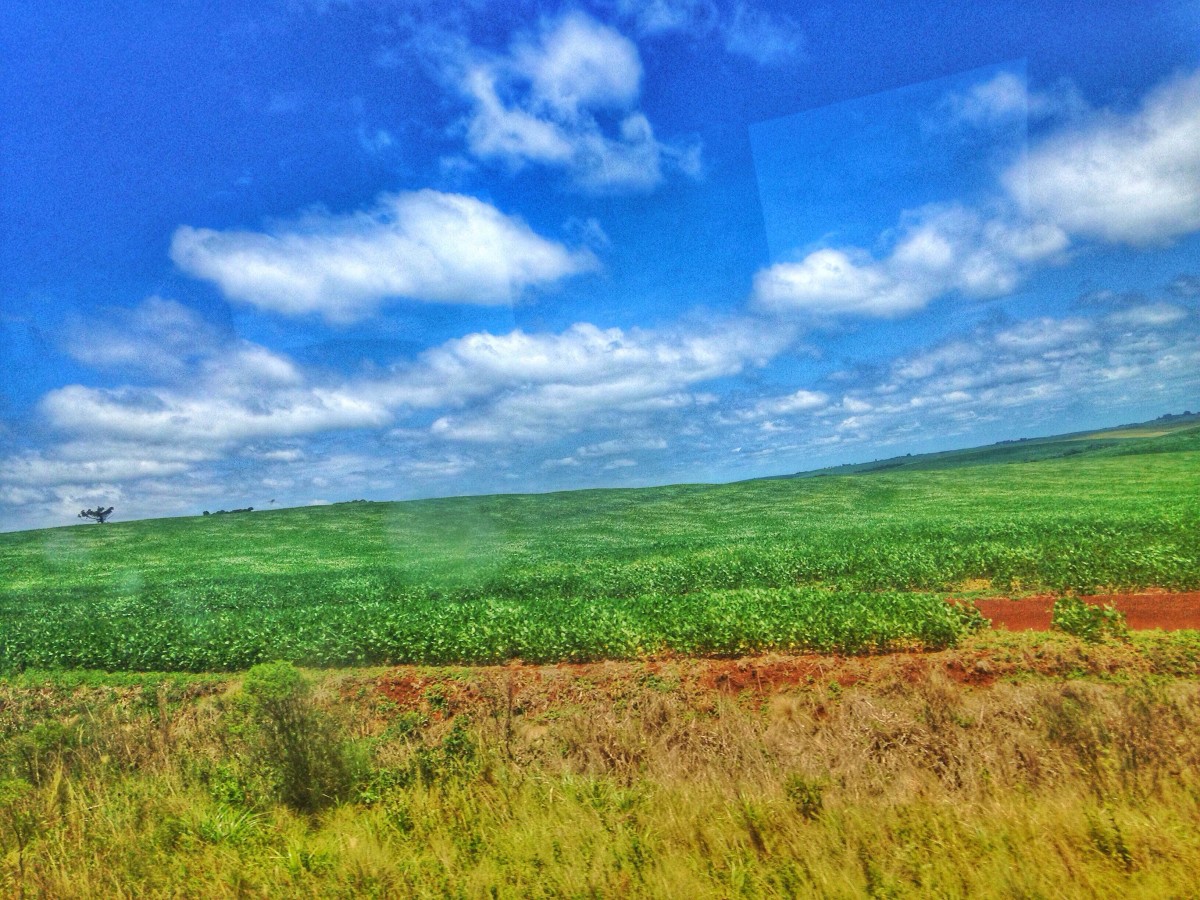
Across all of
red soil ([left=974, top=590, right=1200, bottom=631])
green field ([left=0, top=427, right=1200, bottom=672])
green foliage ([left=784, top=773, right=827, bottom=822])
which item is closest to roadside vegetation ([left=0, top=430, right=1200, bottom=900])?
green foliage ([left=784, top=773, right=827, bottom=822])

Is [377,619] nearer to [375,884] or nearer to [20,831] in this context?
[20,831]

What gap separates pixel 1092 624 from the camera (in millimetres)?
10531

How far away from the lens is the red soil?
1265cm

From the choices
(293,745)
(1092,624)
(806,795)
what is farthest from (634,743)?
(1092,624)

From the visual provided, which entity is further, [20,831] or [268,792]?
[268,792]

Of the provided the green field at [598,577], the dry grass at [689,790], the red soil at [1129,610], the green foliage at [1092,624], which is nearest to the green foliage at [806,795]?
the dry grass at [689,790]

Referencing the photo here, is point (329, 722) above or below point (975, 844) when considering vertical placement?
above

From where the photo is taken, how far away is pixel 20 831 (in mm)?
6531

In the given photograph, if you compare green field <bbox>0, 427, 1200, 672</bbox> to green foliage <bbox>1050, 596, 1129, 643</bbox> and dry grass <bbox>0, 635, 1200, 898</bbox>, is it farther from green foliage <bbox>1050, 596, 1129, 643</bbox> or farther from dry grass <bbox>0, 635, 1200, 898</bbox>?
dry grass <bbox>0, 635, 1200, 898</bbox>

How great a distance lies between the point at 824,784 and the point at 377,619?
11.4 m

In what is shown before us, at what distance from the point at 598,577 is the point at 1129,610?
13736mm

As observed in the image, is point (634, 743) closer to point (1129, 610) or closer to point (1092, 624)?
point (1092, 624)

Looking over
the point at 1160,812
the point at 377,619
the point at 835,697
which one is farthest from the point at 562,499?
the point at 1160,812

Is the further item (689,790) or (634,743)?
(634,743)
